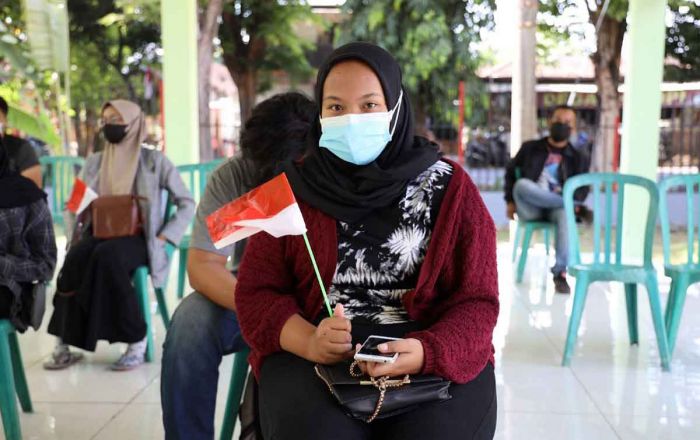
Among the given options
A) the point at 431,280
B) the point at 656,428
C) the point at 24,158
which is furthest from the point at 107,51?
the point at 431,280

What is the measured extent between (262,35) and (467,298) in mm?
12997

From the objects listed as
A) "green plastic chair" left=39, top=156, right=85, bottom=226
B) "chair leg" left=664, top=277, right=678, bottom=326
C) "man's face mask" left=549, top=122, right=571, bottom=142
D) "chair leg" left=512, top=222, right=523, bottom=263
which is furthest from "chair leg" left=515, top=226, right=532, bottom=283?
"green plastic chair" left=39, top=156, right=85, bottom=226

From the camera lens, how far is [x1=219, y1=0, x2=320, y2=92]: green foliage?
13.9 metres

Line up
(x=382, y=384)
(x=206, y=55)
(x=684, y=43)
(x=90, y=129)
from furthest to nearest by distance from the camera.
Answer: (x=684, y=43) → (x=90, y=129) → (x=206, y=55) → (x=382, y=384)

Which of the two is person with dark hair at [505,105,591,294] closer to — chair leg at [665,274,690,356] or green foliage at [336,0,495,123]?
chair leg at [665,274,690,356]

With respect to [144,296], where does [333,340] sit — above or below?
above

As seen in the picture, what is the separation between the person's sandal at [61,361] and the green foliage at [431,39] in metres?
10.3

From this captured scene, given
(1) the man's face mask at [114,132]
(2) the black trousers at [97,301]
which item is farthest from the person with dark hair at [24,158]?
(2) the black trousers at [97,301]

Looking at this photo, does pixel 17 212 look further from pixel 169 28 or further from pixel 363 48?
pixel 169 28

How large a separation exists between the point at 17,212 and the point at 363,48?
1.63 m

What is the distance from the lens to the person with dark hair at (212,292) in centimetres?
230

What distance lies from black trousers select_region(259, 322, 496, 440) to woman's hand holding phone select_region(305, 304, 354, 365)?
63 millimetres

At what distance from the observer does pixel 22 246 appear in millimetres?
2834

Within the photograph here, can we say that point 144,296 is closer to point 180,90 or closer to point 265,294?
point 265,294
